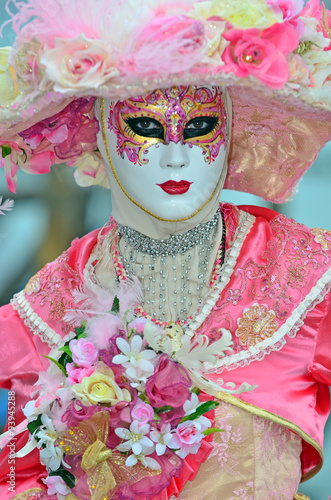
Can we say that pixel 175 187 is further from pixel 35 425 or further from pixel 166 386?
pixel 35 425

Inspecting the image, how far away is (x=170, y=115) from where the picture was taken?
137 centimetres

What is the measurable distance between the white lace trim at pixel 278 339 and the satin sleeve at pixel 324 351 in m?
0.04

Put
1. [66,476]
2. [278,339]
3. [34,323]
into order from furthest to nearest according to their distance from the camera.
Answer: [34,323], [278,339], [66,476]

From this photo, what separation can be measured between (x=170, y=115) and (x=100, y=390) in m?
0.50

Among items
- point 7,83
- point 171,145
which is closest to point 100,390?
point 171,145

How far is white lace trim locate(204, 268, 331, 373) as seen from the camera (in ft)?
4.65

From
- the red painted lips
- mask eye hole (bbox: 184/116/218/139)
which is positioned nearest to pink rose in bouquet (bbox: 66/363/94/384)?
the red painted lips

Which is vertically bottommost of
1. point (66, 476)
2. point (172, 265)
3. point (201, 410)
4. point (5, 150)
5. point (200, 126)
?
point (66, 476)

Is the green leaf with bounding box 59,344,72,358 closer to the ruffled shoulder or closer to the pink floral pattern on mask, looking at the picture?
the ruffled shoulder

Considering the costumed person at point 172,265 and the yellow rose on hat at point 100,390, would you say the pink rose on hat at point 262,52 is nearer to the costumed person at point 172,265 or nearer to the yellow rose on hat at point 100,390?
the costumed person at point 172,265

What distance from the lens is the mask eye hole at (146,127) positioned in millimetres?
1384

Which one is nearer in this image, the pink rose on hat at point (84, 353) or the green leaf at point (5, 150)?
the pink rose on hat at point (84, 353)

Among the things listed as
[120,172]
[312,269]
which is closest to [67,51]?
[120,172]

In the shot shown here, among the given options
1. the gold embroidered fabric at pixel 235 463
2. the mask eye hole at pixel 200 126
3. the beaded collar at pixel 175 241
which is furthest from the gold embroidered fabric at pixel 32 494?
the mask eye hole at pixel 200 126
